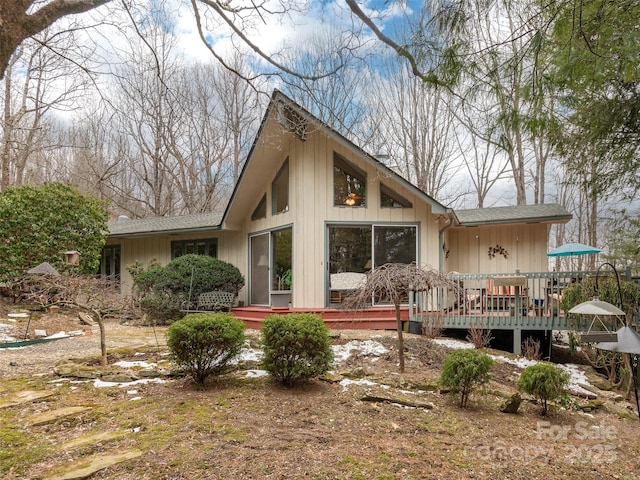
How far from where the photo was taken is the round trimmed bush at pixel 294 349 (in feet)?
15.2

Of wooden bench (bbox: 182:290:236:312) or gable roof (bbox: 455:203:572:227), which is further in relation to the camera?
wooden bench (bbox: 182:290:236:312)

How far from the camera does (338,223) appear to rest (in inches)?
393

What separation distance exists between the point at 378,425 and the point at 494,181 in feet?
58.7

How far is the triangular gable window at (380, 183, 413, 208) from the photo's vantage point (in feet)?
32.8

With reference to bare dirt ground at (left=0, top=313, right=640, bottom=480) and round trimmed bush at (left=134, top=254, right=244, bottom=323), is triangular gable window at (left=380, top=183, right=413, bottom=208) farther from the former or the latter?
bare dirt ground at (left=0, top=313, right=640, bottom=480)

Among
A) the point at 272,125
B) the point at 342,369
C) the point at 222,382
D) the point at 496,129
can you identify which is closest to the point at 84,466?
the point at 222,382

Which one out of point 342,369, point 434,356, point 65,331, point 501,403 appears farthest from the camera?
point 65,331

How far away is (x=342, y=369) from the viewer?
5.66 meters

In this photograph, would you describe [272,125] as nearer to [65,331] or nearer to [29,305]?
[65,331]

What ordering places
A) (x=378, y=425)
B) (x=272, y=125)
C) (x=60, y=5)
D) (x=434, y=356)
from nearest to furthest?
(x=60, y=5)
(x=378, y=425)
(x=434, y=356)
(x=272, y=125)

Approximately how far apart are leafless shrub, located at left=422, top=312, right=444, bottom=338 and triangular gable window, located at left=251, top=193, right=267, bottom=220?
5130 mm

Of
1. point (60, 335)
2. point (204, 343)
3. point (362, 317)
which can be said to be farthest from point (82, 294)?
point (362, 317)

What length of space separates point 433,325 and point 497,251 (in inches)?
158

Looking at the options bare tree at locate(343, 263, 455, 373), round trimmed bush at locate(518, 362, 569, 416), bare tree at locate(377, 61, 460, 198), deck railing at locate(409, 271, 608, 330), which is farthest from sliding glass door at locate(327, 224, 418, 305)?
bare tree at locate(377, 61, 460, 198)
